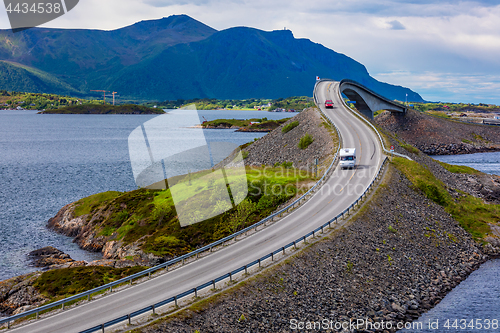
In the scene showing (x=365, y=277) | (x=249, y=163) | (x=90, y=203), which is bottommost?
(x=365, y=277)

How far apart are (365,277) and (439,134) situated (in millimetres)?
123365

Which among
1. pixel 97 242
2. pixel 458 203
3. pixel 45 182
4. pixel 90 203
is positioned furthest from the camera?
pixel 45 182

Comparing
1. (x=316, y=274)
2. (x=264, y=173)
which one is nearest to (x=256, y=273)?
(x=316, y=274)

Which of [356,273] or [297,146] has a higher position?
[297,146]

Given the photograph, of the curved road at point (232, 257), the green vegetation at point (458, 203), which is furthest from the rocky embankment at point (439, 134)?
the curved road at point (232, 257)

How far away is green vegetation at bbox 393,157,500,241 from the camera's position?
157 ft

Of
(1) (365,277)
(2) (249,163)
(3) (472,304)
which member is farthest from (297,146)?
(3) (472,304)

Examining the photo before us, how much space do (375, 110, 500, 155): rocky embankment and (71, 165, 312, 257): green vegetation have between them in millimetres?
93357

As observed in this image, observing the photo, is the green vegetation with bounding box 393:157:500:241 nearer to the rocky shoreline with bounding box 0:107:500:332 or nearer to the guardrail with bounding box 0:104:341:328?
the rocky shoreline with bounding box 0:107:500:332

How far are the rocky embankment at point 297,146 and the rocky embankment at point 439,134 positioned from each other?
211ft

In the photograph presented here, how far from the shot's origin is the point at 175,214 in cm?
4753

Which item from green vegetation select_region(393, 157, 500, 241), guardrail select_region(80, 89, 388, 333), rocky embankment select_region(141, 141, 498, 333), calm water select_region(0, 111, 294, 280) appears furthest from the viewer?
calm water select_region(0, 111, 294, 280)

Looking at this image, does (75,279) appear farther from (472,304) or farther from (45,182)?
(45,182)

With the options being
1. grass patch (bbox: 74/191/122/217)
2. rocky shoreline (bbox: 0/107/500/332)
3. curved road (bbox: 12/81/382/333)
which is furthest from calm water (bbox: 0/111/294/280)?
curved road (bbox: 12/81/382/333)
